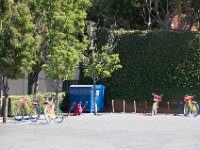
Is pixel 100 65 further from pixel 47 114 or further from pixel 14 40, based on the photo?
pixel 14 40

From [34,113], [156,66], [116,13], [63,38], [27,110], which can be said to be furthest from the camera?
[116,13]

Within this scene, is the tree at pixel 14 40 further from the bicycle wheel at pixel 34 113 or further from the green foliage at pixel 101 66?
the green foliage at pixel 101 66

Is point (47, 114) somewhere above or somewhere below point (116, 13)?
below

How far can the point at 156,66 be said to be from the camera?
33438mm

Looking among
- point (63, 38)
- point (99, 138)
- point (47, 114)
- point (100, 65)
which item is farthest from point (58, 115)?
point (99, 138)

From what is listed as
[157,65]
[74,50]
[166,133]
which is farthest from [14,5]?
[157,65]

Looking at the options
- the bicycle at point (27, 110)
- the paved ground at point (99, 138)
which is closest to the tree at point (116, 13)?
the bicycle at point (27, 110)

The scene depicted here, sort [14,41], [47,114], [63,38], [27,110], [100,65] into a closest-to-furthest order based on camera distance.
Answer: [14,41]
[47,114]
[27,110]
[100,65]
[63,38]

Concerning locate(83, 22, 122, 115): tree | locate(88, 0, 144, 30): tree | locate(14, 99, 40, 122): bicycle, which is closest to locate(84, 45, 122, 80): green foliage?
A: locate(83, 22, 122, 115): tree

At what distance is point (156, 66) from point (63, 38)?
674 centimetres

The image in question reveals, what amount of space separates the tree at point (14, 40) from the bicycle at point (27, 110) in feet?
7.97

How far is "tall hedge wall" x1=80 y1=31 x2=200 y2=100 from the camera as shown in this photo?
3275 centimetres

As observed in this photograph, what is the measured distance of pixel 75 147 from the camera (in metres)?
13.8

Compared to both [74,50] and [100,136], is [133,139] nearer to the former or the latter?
[100,136]
